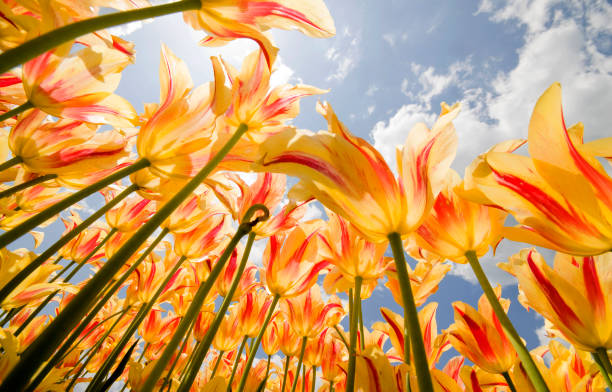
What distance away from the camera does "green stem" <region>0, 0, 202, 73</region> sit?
33 centimetres

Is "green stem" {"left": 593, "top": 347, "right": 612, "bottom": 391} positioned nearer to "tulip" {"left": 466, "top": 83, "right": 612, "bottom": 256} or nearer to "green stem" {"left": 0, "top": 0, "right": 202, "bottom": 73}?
"tulip" {"left": 466, "top": 83, "right": 612, "bottom": 256}

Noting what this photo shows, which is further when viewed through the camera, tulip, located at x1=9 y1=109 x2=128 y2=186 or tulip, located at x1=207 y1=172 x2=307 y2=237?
tulip, located at x1=207 y1=172 x2=307 y2=237

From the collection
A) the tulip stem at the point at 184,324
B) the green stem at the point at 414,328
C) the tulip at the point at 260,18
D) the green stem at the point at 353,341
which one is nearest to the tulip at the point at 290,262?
the green stem at the point at 353,341

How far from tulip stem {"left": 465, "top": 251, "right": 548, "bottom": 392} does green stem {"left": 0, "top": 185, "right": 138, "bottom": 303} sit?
33.3 inches

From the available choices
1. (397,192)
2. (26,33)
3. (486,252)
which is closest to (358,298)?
(486,252)

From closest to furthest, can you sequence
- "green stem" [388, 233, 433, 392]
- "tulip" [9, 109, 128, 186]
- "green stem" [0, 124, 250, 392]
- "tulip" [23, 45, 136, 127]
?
"green stem" [0, 124, 250, 392] → "green stem" [388, 233, 433, 392] → "tulip" [23, 45, 136, 127] → "tulip" [9, 109, 128, 186]

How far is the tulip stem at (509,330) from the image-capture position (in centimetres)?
56

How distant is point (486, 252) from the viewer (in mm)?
802

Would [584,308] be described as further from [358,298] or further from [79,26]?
[79,26]

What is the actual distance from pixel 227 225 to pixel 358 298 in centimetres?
65

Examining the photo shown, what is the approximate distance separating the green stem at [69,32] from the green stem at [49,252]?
42cm

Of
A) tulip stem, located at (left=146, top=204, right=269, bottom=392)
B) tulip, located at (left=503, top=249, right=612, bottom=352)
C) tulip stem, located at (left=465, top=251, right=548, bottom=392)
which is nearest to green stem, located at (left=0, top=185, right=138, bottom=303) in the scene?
tulip stem, located at (left=146, top=204, right=269, bottom=392)

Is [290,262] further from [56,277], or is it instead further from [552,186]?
[56,277]

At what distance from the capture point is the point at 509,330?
606 millimetres
